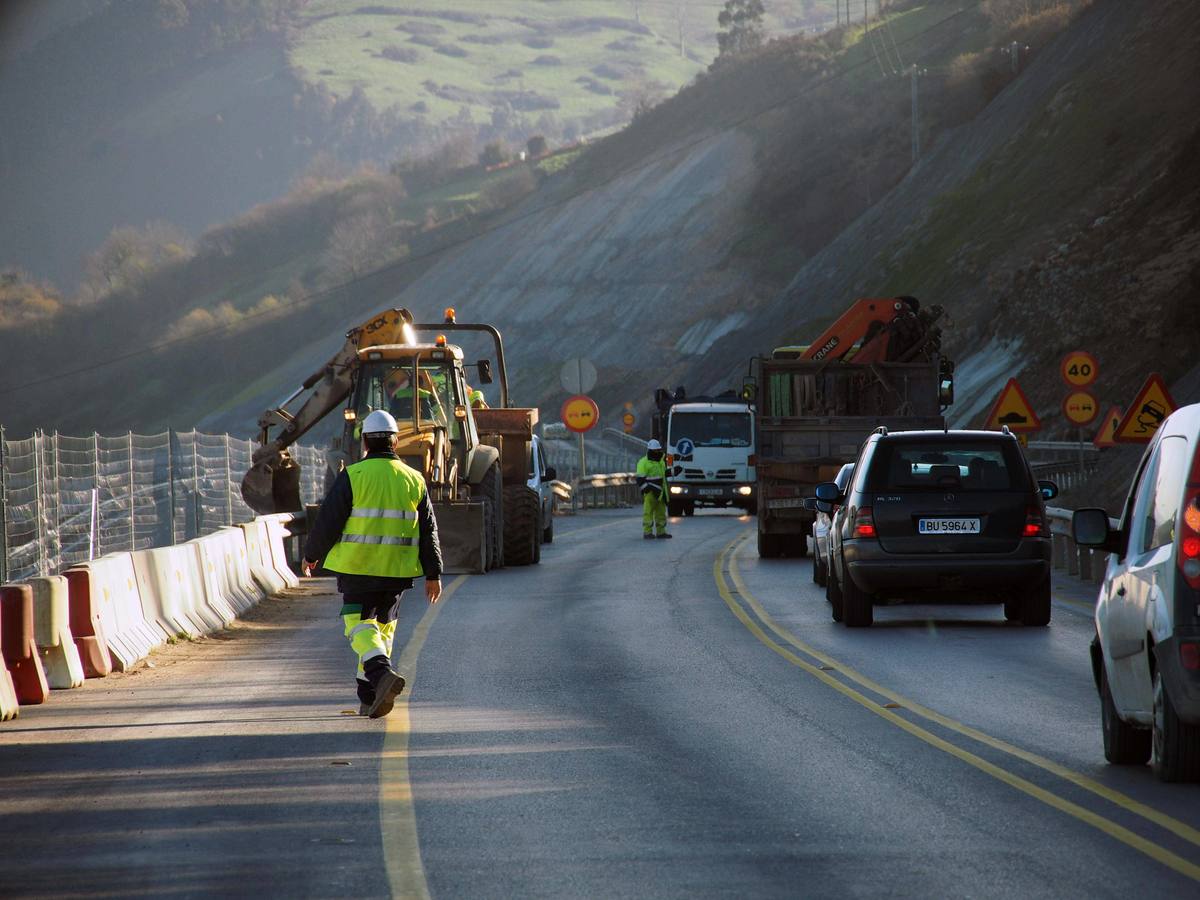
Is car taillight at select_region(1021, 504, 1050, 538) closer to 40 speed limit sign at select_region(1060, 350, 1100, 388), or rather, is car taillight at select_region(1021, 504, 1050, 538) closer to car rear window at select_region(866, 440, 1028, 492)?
car rear window at select_region(866, 440, 1028, 492)

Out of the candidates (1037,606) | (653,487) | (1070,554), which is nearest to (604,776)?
(1037,606)

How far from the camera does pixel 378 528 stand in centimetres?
1221

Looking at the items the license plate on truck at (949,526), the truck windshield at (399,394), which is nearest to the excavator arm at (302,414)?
the truck windshield at (399,394)

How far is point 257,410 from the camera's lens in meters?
106

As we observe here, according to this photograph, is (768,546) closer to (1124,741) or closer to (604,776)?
(1124,741)

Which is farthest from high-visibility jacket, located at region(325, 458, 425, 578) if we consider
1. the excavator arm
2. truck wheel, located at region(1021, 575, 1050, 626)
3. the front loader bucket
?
the excavator arm

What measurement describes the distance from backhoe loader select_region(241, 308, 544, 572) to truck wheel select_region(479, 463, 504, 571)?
0.04 ft

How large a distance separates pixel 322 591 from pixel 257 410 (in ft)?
274

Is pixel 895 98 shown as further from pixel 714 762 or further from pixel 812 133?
pixel 714 762

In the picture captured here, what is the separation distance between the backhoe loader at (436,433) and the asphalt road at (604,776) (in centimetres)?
664

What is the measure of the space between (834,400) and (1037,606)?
12.1m

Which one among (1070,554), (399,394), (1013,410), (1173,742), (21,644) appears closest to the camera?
(1173,742)

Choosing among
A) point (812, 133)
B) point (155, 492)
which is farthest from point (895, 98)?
point (155, 492)

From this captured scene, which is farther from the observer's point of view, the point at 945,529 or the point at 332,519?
the point at 945,529
